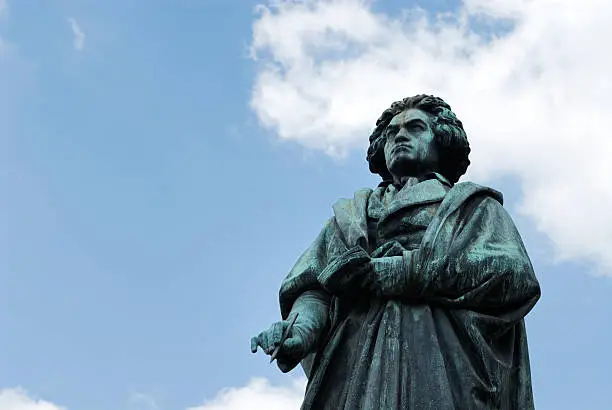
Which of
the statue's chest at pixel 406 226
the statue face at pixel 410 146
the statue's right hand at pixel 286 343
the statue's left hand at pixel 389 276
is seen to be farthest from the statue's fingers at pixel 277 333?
the statue face at pixel 410 146

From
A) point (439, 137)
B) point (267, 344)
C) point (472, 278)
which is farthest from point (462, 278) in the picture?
point (439, 137)

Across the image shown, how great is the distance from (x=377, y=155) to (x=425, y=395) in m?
3.38

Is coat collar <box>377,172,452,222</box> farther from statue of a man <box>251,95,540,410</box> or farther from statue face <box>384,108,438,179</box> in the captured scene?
statue face <box>384,108,438,179</box>

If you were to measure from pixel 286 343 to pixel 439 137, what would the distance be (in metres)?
3.03

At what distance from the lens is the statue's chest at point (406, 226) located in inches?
412

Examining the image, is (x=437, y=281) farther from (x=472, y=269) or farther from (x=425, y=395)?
(x=425, y=395)

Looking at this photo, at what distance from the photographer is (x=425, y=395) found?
29.9ft

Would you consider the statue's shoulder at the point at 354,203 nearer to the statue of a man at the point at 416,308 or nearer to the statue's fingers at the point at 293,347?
the statue of a man at the point at 416,308

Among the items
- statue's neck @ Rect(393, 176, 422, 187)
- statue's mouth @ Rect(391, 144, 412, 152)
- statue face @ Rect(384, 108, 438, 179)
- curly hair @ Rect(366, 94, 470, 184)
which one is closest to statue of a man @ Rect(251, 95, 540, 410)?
statue's neck @ Rect(393, 176, 422, 187)

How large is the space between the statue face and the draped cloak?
77 cm

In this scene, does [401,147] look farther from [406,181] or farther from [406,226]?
[406,226]

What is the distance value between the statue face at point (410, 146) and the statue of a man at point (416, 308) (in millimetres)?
465

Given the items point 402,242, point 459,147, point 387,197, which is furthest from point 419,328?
point 459,147

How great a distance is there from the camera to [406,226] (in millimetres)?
10531
